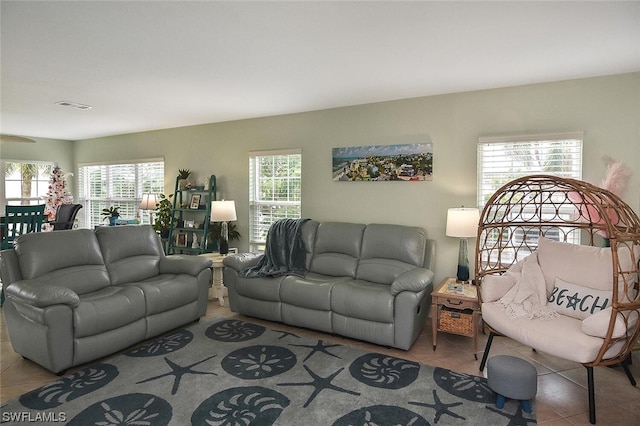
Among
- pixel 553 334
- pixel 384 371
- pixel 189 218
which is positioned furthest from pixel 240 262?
pixel 553 334

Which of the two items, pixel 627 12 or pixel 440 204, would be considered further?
pixel 440 204


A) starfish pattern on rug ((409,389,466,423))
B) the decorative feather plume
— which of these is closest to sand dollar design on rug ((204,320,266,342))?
starfish pattern on rug ((409,389,466,423))

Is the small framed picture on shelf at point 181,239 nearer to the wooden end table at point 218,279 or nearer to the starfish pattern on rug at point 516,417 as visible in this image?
the wooden end table at point 218,279

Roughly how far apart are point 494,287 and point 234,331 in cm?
248

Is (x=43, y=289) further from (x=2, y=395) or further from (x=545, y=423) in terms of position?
(x=545, y=423)

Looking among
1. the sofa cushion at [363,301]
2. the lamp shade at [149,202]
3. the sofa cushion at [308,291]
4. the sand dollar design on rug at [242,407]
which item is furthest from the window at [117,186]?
the sand dollar design on rug at [242,407]

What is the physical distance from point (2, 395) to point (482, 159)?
14.8 ft

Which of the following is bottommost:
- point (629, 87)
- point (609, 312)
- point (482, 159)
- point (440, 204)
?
point (609, 312)

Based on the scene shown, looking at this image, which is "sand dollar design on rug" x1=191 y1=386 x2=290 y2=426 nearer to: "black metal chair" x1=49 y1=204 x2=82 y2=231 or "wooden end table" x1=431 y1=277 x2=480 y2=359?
"wooden end table" x1=431 y1=277 x2=480 y2=359

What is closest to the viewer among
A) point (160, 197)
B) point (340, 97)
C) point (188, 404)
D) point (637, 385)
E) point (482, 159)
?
point (188, 404)

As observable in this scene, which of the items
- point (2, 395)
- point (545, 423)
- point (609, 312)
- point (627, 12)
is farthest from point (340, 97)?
point (2, 395)

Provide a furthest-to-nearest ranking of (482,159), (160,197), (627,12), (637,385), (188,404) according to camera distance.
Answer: (160,197) < (482,159) < (637,385) < (188,404) < (627,12)

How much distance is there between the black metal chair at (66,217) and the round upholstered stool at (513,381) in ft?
19.2

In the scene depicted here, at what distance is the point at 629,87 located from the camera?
3.33 metres
